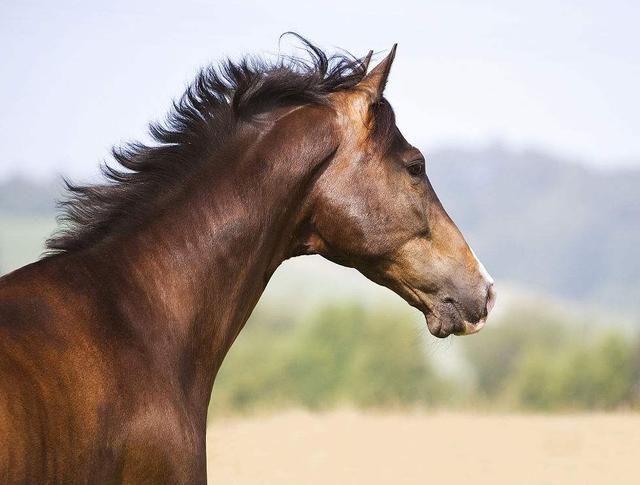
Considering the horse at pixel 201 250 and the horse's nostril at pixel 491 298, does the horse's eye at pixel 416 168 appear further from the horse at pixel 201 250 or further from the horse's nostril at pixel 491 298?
the horse's nostril at pixel 491 298

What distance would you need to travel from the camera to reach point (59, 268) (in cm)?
436

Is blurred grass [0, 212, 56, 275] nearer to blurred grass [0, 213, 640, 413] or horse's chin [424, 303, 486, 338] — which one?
blurred grass [0, 213, 640, 413]

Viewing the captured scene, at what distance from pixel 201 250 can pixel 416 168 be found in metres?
1.19

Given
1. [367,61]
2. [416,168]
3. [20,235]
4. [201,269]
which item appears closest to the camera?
[201,269]

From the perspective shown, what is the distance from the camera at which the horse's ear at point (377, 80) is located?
5020 millimetres

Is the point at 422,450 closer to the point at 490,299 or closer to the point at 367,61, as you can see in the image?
the point at 490,299

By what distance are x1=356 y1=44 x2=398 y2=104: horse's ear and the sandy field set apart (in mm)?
6386

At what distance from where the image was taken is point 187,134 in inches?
193

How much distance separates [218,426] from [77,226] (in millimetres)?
9283

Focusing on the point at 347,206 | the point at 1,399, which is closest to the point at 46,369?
the point at 1,399

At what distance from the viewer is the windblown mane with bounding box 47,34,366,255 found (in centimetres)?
465

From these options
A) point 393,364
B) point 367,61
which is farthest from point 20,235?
point 367,61

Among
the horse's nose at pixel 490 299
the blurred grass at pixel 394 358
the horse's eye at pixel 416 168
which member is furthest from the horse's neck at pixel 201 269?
the blurred grass at pixel 394 358

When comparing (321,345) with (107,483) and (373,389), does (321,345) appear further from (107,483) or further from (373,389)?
(107,483)
